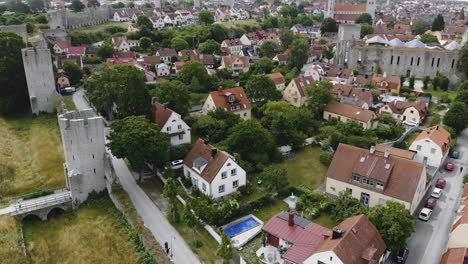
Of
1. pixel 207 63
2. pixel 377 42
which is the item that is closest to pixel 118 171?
pixel 207 63

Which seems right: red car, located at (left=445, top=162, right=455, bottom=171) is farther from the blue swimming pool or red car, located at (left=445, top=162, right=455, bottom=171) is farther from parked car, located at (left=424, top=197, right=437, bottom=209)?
the blue swimming pool

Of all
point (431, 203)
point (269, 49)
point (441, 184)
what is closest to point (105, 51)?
point (269, 49)

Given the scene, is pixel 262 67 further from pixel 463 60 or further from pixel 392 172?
pixel 392 172

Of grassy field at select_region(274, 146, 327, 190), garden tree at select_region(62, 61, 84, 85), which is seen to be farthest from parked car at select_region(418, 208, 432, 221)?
garden tree at select_region(62, 61, 84, 85)

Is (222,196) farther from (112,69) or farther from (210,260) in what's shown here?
(112,69)

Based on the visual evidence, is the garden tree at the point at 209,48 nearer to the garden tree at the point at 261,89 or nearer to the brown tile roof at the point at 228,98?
the garden tree at the point at 261,89
